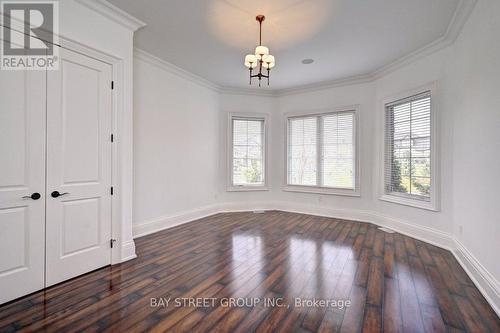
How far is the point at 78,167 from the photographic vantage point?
271 centimetres

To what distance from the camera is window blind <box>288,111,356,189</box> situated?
18.1 ft

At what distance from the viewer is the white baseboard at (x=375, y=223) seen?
2.42 metres

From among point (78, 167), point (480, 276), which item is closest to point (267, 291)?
point (480, 276)

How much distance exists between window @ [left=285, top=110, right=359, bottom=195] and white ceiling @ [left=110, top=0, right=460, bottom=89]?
128 centimetres

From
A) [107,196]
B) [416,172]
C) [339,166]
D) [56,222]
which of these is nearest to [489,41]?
[416,172]

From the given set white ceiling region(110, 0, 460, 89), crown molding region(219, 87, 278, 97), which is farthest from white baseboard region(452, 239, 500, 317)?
crown molding region(219, 87, 278, 97)

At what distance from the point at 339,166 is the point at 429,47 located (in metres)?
2.73

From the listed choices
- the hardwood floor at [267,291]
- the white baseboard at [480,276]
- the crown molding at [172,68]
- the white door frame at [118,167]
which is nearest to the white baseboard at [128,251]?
the white door frame at [118,167]

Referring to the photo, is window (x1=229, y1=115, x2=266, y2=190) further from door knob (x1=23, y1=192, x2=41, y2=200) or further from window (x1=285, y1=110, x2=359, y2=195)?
door knob (x1=23, y1=192, x2=41, y2=200)

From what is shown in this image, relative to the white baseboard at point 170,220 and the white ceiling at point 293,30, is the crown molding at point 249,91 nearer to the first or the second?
the white ceiling at point 293,30

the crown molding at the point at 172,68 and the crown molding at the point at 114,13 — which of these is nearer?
the crown molding at the point at 114,13

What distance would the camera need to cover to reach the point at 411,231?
4.17 metres

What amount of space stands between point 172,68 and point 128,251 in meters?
3.43

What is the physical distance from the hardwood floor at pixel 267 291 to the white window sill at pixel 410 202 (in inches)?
24.9
